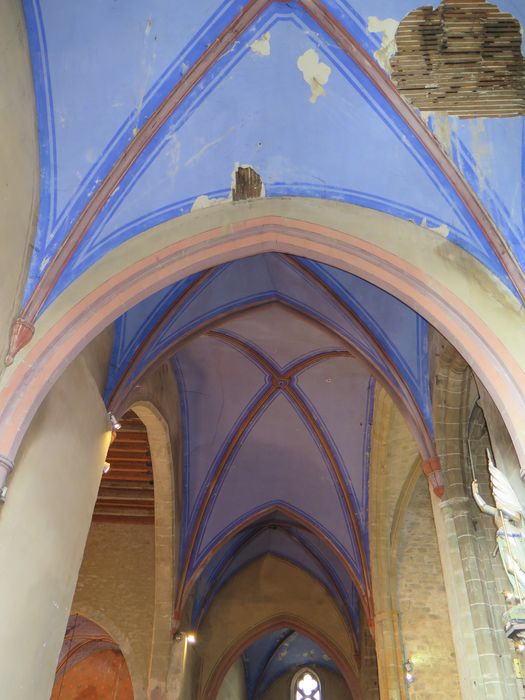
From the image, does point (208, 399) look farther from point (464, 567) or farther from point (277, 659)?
point (277, 659)

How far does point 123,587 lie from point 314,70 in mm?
10561

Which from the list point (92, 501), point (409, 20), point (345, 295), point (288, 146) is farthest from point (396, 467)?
point (409, 20)

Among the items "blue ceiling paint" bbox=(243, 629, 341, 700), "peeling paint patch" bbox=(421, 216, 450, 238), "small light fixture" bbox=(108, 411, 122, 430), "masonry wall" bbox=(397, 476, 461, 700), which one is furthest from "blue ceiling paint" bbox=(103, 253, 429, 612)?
"blue ceiling paint" bbox=(243, 629, 341, 700)

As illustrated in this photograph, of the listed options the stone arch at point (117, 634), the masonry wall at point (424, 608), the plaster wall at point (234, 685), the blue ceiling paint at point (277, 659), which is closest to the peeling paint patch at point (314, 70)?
the masonry wall at point (424, 608)

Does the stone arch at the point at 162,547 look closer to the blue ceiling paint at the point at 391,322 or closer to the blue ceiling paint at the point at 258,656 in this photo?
the blue ceiling paint at the point at 391,322

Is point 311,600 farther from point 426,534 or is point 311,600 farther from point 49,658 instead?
point 49,658

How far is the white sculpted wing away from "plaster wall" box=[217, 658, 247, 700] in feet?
39.8

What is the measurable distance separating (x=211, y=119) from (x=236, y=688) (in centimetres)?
1597

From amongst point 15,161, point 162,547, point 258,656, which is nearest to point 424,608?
point 162,547

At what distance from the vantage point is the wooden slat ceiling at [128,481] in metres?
11.4

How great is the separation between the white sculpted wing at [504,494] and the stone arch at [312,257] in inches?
28.7

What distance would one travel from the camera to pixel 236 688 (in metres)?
17.0

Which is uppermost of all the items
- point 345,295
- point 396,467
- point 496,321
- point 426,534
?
point 345,295

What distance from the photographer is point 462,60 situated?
17.5 ft
